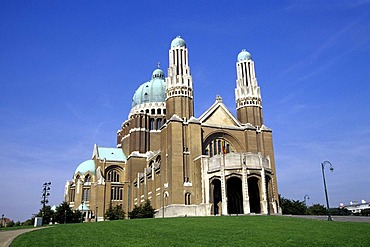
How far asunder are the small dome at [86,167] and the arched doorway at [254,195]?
3692cm

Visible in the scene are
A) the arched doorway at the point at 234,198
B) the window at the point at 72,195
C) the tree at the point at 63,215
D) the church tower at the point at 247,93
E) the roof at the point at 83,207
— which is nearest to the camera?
the tree at the point at 63,215

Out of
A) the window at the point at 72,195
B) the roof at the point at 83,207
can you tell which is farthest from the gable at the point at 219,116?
the window at the point at 72,195

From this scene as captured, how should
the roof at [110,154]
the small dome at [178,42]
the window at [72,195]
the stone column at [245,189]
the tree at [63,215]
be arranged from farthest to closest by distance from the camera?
1. the roof at [110,154]
2. the window at [72,195]
3. the small dome at [178,42]
4. the tree at [63,215]
5. the stone column at [245,189]

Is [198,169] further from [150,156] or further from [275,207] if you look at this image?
[150,156]

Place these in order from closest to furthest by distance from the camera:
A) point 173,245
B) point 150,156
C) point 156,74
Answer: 1. point 173,245
2. point 150,156
3. point 156,74

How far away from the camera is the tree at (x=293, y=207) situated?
64.0m

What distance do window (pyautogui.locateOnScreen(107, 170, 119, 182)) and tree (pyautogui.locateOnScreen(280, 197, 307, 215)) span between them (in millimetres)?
32332

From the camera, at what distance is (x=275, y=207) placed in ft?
171

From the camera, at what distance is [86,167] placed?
76.8m

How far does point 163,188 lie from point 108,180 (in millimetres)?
24097

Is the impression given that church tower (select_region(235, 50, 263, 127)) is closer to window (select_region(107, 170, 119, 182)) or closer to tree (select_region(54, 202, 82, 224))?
window (select_region(107, 170, 119, 182))

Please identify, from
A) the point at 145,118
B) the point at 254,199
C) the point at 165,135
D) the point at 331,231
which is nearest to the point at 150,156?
the point at 145,118

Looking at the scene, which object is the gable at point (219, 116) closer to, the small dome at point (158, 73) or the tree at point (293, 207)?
the tree at point (293, 207)

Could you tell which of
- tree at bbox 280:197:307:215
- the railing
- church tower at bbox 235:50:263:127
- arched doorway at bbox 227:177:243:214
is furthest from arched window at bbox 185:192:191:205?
tree at bbox 280:197:307:215
